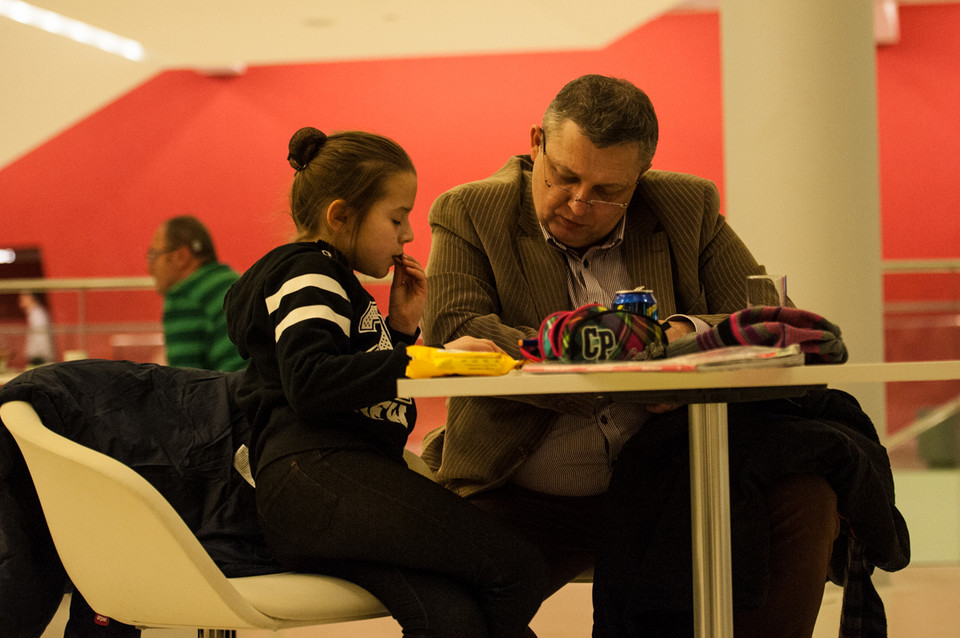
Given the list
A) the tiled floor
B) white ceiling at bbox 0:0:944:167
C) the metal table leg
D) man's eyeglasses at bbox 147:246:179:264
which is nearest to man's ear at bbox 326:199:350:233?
the metal table leg

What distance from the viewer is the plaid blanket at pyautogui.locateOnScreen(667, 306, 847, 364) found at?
1156 mm

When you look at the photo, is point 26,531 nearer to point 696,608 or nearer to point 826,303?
point 696,608

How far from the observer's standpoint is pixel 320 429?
1312mm

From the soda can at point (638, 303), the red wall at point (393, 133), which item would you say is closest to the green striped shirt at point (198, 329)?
the soda can at point (638, 303)

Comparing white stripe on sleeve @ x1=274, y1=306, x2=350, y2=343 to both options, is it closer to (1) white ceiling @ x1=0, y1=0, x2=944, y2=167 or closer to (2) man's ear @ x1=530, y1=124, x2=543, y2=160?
(2) man's ear @ x1=530, y1=124, x2=543, y2=160

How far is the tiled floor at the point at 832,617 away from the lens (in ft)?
7.85

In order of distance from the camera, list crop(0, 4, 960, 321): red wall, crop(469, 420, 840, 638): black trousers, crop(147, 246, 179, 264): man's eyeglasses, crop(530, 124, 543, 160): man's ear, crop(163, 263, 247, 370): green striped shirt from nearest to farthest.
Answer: crop(469, 420, 840, 638): black trousers < crop(530, 124, 543, 160): man's ear < crop(163, 263, 247, 370): green striped shirt < crop(147, 246, 179, 264): man's eyeglasses < crop(0, 4, 960, 321): red wall

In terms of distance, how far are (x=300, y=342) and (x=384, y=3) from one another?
20.4 feet

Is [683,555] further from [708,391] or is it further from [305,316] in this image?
[305,316]

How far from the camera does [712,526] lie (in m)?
1.20

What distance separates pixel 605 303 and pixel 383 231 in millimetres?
476

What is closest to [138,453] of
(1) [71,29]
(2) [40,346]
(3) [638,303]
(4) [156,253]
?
(3) [638,303]

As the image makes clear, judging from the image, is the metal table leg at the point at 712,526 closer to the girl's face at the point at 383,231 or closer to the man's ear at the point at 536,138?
the girl's face at the point at 383,231

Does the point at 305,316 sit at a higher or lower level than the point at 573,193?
lower
